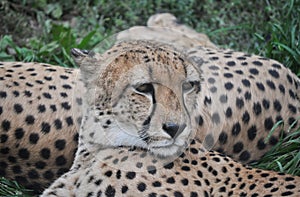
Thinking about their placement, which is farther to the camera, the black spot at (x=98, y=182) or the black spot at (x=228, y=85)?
the black spot at (x=228, y=85)

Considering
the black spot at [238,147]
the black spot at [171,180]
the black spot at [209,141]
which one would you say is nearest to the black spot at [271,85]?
the black spot at [238,147]

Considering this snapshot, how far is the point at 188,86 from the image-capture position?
11.6ft

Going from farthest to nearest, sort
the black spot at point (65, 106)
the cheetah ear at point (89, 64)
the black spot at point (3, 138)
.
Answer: the black spot at point (65, 106)
the black spot at point (3, 138)
the cheetah ear at point (89, 64)

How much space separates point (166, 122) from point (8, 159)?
1.29 m

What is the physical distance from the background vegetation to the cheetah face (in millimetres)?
1751

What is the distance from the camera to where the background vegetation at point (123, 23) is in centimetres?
533

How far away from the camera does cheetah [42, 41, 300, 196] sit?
10.8 feet

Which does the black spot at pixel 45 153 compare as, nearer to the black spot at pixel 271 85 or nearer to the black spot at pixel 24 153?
the black spot at pixel 24 153

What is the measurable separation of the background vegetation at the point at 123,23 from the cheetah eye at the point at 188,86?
5.45 ft

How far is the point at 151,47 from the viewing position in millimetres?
3541

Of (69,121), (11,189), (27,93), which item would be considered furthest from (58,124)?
(11,189)

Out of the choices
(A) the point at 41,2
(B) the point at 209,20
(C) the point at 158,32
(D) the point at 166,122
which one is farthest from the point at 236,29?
(D) the point at 166,122

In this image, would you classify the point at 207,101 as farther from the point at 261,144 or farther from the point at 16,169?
the point at 16,169

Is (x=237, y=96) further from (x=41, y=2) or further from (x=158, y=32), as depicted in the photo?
(x=41, y=2)
